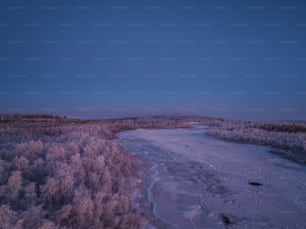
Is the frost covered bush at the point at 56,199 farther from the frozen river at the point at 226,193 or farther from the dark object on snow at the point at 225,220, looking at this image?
the dark object on snow at the point at 225,220

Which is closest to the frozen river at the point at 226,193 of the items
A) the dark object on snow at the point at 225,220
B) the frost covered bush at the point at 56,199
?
the dark object on snow at the point at 225,220

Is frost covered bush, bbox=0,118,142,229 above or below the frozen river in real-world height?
above

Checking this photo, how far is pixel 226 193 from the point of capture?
23.7ft

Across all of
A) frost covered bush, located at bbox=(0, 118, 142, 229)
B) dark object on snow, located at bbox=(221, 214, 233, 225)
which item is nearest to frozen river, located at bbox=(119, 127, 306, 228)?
dark object on snow, located at bbox=(221, 214, 233, 225)

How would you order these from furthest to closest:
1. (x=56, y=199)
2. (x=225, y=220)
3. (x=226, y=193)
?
(x=226, y=193), (x=225, y=220), (x=56, y=199)

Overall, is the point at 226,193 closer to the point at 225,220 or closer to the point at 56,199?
the point at 225,220

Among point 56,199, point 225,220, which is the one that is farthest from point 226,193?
point 56,199

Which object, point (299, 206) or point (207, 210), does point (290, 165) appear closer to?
point (299, 206)

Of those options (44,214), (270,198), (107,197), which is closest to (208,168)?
(270,198)

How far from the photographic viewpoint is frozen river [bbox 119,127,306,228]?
214 inches

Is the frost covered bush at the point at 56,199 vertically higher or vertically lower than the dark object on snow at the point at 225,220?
higher

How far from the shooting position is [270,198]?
681cm

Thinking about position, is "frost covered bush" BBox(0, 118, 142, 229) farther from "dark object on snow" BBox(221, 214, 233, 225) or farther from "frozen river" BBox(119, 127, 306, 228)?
"dark object on snow" BBox(221, 214, 233, 225)

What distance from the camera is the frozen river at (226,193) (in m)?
5.44
